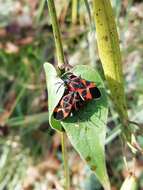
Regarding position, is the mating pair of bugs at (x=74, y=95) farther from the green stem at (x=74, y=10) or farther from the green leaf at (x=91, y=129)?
the green stem at (x=74, y=10)

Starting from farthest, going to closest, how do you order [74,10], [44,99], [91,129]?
1. [44,99]
2. [74,10]
3. [91,129]

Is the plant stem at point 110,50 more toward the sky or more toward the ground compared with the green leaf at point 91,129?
more toward the sky

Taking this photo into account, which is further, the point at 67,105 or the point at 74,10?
the point at 74,10

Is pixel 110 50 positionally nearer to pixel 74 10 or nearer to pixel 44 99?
pixel 74 10

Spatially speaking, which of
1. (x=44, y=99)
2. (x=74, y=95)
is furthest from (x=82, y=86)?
(x=44, y=99)

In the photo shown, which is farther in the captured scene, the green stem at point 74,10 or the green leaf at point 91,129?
the green stem at point 74,10

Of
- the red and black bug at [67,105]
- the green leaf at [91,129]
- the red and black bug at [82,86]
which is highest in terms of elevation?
the red and black bug at [82,86]

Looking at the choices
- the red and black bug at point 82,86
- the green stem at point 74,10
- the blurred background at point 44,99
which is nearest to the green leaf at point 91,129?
the red and black bug at point 82,86
